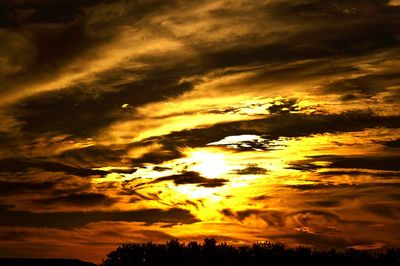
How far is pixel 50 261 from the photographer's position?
107 meters

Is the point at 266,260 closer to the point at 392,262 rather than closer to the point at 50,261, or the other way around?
the point at 392,262

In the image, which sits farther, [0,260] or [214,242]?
[214,242]

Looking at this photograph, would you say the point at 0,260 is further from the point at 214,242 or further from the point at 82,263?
the point at 214,242

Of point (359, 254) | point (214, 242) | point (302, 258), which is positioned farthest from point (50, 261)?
point (359, 254)

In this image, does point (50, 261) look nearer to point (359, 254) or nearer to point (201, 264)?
point (201, 264)

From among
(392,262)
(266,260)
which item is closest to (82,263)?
(266,260)

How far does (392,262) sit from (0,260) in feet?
144

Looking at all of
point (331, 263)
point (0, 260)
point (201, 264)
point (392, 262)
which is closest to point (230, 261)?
point (201, 264)

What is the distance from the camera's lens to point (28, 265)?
10375cm

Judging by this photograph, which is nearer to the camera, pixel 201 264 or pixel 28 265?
pixel 28 265

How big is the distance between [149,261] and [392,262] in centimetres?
2794

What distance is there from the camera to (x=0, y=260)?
347ft

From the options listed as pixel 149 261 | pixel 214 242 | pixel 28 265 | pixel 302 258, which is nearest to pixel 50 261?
pixel 28 265

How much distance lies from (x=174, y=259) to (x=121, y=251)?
6.35 metres
